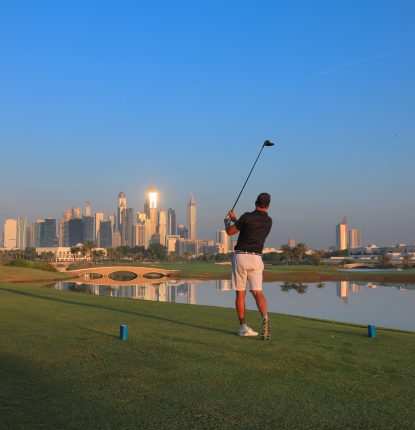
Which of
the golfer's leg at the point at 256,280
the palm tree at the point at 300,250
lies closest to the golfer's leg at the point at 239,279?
the golfer's leg at the point at 256,280

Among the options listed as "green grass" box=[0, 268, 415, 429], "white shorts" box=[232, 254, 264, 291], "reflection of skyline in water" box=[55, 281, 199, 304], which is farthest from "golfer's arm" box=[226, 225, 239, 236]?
"reflection of skyline in water" box=[55, 281, 199, 304]

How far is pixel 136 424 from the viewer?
330 cm

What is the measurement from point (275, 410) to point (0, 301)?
34.4 feet

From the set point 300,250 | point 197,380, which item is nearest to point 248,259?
point 197,380

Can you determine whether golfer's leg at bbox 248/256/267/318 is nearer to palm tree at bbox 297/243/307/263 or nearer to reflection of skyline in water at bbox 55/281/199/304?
reflection of skyline in water at bbox 55/281/199/304

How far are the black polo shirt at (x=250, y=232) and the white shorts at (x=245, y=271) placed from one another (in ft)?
0.43

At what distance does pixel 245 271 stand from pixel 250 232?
0.61 m

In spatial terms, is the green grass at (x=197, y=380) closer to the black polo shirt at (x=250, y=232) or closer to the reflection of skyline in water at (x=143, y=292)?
the black polo shirt at (x=250, y=232)

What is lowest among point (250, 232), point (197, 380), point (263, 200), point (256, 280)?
point (197, 380)

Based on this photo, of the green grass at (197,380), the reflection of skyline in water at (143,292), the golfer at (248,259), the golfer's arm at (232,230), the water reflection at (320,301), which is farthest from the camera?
the reflection of skyline in water at (143,292)

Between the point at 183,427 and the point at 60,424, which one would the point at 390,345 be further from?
the point at 60,424

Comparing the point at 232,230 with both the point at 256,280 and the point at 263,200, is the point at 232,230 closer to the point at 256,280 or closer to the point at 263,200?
the point at 263,200

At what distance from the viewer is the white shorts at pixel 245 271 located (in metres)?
7.56

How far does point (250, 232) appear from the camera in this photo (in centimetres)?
764
